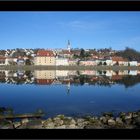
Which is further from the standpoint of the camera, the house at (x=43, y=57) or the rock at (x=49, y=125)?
the house at (x=43, y=57)

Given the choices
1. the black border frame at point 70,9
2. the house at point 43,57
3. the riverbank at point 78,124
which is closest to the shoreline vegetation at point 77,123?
the riverbank at point 78,124

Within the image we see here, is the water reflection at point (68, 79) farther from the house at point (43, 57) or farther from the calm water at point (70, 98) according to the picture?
the house at point (43, 57)

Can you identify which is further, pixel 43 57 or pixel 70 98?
pixel 43 57

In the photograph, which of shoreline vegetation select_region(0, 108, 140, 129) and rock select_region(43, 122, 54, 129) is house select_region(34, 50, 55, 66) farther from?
rock select_region(43, 122, 54, 129)

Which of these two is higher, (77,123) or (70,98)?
(77,123)

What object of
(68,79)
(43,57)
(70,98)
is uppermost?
(43,57)

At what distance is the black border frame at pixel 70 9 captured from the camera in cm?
190

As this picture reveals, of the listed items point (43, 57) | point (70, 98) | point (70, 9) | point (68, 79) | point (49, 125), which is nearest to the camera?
point (70, 9)

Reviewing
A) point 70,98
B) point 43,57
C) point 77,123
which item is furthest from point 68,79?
point 77,123

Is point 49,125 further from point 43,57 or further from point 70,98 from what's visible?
point 43,57

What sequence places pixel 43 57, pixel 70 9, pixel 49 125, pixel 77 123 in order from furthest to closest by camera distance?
pixel 43 57, pixel 77 123, pixel 49 125, pixel 70 9

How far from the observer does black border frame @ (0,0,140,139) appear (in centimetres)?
190

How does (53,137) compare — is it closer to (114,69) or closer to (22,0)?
(22,0)

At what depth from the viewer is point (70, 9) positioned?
193 cm
